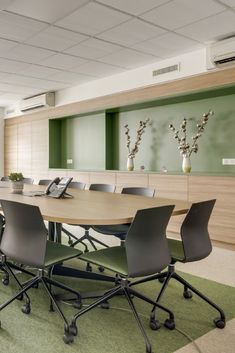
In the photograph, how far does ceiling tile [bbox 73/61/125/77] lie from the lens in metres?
5.63

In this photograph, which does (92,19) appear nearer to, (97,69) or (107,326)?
(97,69)

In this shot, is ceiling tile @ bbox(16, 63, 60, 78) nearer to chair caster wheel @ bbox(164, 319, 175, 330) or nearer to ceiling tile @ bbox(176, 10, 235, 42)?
ceiling tile @ bbox(176, 10, 235, 42)

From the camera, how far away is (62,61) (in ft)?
17.9

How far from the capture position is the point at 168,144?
19.5 ft

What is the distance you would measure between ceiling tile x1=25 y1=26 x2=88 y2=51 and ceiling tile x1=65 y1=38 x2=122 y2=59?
13 centimetres

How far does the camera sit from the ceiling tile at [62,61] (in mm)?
5242

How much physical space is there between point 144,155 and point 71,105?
2083 mm

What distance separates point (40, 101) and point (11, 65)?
215 centimetres

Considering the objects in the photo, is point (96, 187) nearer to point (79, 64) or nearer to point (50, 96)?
point (79, 64)

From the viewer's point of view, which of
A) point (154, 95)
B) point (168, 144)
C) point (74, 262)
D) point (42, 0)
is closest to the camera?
point (42, 0)

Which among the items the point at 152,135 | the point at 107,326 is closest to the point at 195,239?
the point at 107,326

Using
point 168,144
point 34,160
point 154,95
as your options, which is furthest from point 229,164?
point 34,160

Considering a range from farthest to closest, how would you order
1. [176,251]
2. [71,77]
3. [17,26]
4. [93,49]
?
[71,77]
[93,49]
[17,26]
[176,251]

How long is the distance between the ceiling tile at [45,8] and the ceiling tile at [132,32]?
28.1 inches
